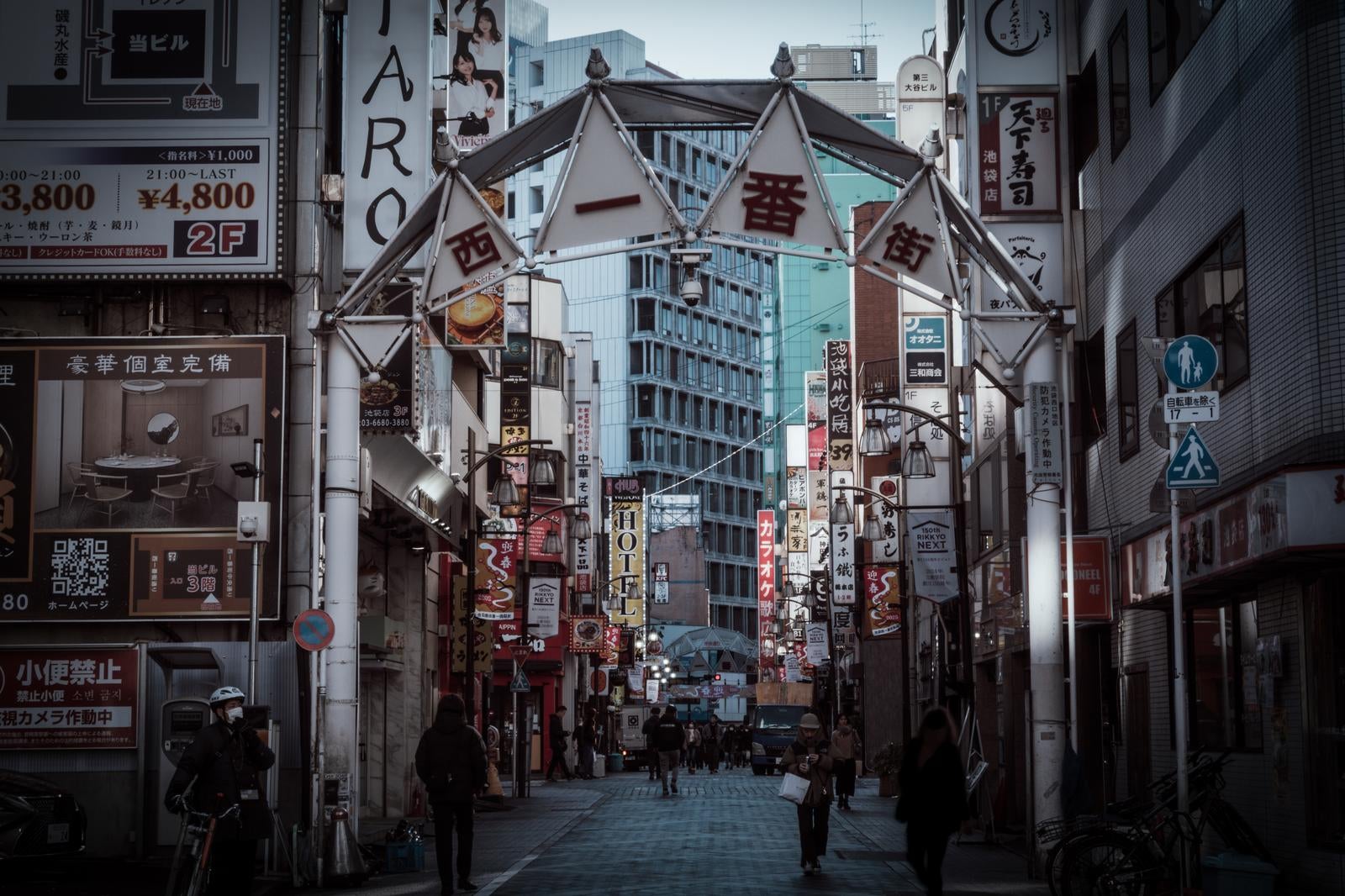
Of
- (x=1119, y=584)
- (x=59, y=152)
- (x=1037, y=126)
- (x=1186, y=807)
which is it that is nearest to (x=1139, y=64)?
(x=1037, y=126)

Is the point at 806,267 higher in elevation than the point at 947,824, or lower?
higher

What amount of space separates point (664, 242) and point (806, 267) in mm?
114777

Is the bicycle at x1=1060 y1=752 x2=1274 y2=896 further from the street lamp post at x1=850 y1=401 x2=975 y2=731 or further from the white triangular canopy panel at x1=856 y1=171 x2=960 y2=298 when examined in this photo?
the street lamp post at x1=850 y1=401 x2=975 y2=731

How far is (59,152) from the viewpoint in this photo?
22016 millimetres

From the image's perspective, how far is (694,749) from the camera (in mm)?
69000

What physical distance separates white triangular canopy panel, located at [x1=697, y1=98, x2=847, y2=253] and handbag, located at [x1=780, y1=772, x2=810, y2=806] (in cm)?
619

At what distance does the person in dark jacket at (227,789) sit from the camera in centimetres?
1393

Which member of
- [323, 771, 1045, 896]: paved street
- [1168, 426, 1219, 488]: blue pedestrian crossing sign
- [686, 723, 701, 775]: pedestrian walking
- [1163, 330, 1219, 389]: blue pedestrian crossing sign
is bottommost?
[686, 723, 701, 775]: pedestrian walking

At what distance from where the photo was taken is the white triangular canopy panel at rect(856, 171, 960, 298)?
17.8 metres

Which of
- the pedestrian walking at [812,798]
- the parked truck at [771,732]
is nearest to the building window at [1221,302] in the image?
the pedestrian walking at [812,798]

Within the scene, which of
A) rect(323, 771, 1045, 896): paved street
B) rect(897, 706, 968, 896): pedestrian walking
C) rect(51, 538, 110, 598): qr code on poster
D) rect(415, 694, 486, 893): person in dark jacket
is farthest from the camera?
rect(51, 538, 110, 598): qr code on poster

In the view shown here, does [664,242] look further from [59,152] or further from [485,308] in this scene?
[485,308]

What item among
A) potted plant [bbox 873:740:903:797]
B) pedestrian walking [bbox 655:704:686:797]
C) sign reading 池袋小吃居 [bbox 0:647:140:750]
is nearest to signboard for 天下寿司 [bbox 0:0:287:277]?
sign reading 池袋小吃居 [bbox 0:647:140:750]

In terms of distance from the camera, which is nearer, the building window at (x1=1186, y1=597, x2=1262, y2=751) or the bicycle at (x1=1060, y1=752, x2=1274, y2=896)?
the bicycle at (x1=1060, y1=752, x2=1274, y2=896)
